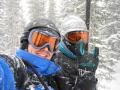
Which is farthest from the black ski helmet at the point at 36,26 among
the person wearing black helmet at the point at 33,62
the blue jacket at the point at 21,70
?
the blue jacket at the point at 21,70

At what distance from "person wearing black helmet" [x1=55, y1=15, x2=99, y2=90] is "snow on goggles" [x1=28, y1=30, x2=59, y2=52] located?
1335 millimetres

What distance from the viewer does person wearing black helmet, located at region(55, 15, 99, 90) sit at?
4800 mm

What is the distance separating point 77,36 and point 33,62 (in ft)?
9.08

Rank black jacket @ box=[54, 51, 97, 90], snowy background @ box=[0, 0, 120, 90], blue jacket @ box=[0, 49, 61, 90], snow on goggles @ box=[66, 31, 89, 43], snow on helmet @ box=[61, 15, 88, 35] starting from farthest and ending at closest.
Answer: snowy background @ box=[0, 0, 120, 90] < snow on helmet @ box=[61, 15, 88, 35] < snow on goggles @ box=[66, 31, 89, 43] < black jacket @ box=[54, 51, 97, 90] < blue jacket @ box=[0, 49, 61, 90]

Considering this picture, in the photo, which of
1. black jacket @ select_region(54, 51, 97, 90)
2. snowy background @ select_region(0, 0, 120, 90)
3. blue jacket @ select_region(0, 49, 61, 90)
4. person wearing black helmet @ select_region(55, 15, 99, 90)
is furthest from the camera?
snowy background @ select_region(0, 0, 120, 90)

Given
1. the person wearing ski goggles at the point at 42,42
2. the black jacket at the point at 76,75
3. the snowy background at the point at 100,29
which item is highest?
the person wearing ski goggles at the point at 42,42

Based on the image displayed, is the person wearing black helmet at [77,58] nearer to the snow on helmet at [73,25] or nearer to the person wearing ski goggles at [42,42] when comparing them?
the snow on helmet at [73,25]

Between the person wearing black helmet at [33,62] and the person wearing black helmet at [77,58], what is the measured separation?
4.55ft

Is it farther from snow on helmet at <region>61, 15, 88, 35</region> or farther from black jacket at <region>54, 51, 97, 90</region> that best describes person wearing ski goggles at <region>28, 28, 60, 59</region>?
snow on helmet at <region>61, 15, 88, 35</region>

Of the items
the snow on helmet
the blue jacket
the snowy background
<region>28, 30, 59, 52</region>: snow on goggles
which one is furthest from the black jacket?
the snowy background

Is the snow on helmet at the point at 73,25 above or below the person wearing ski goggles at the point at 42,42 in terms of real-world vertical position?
below

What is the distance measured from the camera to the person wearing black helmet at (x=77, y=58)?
4.80 metres

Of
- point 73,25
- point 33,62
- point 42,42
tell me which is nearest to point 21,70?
point 33,62

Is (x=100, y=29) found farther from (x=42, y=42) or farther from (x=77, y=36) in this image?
(x=42, y=42)
